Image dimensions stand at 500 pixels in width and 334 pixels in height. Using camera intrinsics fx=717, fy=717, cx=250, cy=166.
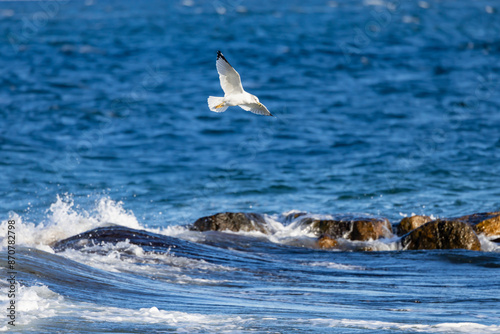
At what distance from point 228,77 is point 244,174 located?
858cm

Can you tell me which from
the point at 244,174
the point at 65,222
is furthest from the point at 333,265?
the point at 244,174

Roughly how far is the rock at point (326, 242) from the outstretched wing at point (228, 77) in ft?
11.4

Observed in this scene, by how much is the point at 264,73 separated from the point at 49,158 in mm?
13495

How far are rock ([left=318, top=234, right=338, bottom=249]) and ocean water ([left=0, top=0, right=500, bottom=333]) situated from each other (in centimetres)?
18

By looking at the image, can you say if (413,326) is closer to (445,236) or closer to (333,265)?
(333,265)

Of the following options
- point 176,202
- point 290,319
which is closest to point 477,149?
point 176,202

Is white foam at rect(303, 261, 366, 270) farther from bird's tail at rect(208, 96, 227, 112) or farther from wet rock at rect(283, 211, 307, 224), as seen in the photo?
wet rock at rect(283, 211, 307, 224)

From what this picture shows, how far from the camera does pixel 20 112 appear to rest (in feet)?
74.9

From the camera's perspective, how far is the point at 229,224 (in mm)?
12141

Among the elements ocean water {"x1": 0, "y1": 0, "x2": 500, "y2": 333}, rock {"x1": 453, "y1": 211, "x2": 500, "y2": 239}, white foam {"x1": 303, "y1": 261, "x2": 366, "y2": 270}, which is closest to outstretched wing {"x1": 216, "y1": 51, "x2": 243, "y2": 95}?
ocean water {"x1": 0, "y1": 0, "x2": 500, "y2": 333}

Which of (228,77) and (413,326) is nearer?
(413,326)

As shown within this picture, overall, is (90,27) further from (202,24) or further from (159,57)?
(159,57)

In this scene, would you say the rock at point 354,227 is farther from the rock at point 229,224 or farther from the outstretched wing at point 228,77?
the outstretched wing at point 228,77

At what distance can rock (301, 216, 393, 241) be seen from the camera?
1166 centimetres
